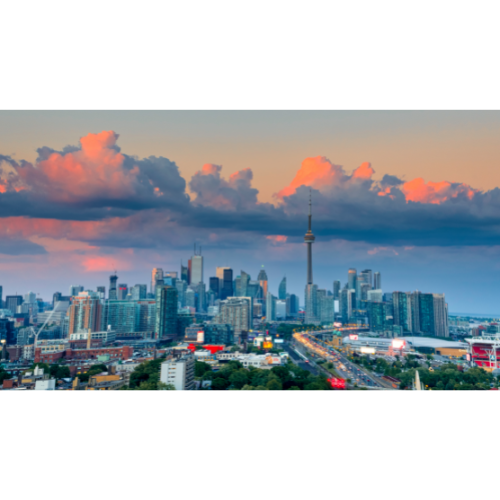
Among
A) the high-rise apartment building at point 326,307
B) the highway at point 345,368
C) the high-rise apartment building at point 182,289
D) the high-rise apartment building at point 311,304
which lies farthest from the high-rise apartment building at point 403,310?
the high-rise apartment building at point 182,289

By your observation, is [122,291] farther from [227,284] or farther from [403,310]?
[403,310]

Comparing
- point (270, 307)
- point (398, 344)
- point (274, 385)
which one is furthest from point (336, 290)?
point (274, 385)

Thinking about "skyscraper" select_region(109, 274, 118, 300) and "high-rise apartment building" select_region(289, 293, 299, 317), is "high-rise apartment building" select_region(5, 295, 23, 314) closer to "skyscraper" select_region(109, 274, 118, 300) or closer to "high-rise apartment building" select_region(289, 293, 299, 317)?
"skyscraper" select_region(109, 274, 118, 300)

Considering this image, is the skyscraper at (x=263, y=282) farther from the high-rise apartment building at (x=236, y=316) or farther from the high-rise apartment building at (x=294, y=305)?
the high-rise apartment building at (x=236, y=316)

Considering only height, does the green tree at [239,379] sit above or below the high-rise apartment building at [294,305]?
below

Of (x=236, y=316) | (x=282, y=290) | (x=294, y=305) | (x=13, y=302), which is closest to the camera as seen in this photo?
(x=13, y=302)

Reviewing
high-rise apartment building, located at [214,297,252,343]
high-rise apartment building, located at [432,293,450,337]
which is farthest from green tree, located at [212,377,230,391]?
high-rise apartment building, located at [432,293,450,337]

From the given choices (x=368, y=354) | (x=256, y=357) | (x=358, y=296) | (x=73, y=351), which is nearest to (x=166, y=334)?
(x=73, y=351)
